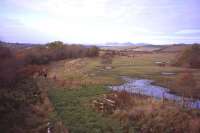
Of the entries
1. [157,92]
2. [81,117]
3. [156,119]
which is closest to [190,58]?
[157,92]

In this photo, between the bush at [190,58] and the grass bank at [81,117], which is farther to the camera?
the bush at [190,58]

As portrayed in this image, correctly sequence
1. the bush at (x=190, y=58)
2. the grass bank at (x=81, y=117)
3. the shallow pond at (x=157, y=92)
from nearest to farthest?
the grass bank at (x=81, y=117)
the shallow pond at (x=157, y=92)
the bush at (x=190, y=58)

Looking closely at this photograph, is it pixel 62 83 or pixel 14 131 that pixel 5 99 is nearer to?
pixel 14 131

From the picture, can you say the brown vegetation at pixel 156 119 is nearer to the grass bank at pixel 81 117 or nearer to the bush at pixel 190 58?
the grass bank at pixel 81 117

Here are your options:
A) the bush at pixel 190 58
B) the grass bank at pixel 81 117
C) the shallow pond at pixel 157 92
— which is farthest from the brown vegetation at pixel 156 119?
the bush at pixel 190 58

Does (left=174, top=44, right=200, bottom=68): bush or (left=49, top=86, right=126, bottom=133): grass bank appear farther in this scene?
(left=174, top=44, right=200, bottom=68): bush

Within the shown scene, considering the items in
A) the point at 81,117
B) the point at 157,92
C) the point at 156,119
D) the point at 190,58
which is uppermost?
the point at 190,58

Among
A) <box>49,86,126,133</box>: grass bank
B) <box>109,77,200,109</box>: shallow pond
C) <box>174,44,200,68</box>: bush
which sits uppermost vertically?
<box>174,44,200,68</box>: bush

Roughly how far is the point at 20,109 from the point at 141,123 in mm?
9633

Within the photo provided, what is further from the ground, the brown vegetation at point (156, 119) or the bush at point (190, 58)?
the bush at point (190, 58)

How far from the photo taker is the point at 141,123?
1769cm

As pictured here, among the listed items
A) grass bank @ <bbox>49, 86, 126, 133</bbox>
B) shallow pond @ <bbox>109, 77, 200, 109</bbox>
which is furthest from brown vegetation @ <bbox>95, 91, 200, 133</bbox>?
shallow pond @ <bbox>109, 77, 200, 109</bbox>

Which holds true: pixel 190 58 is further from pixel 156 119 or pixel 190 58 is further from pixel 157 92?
pixel 156 119

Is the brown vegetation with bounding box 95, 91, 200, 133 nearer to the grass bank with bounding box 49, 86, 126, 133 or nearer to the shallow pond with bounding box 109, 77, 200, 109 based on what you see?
the grass bank with bounding box 49, 86, 126, 133
